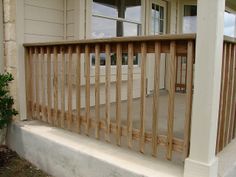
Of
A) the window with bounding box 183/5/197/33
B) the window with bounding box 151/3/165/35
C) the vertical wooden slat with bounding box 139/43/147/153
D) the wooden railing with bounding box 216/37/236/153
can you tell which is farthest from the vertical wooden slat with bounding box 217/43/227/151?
the window with bounding box 183/5/197/33

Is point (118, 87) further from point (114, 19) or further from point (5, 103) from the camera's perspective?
point (114, 19)

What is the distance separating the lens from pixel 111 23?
15.8ft

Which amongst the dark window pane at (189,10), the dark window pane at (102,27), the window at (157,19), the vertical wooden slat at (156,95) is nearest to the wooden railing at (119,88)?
the vertical wooden slat at (156,95)

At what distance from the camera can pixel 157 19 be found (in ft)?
20.9

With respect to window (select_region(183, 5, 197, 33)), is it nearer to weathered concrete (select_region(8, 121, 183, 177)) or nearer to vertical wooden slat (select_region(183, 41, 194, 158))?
weathered concrete (select_region(8, 121, 183, 177))

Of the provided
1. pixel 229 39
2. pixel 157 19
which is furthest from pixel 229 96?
pixel 157 19

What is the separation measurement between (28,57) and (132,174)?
2.16 meters

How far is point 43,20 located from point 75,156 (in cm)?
224

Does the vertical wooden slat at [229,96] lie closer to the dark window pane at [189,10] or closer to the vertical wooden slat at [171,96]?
the vertical wooden slat at [171,96]

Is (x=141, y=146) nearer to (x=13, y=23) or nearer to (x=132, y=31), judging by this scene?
(x=13, y=23)

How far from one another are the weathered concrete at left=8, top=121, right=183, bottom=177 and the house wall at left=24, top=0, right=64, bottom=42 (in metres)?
1.28

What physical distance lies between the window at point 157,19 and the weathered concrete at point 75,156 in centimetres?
378

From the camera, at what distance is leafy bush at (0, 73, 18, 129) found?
3.29 meters

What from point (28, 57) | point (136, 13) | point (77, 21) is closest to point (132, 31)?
point (136, 13)
